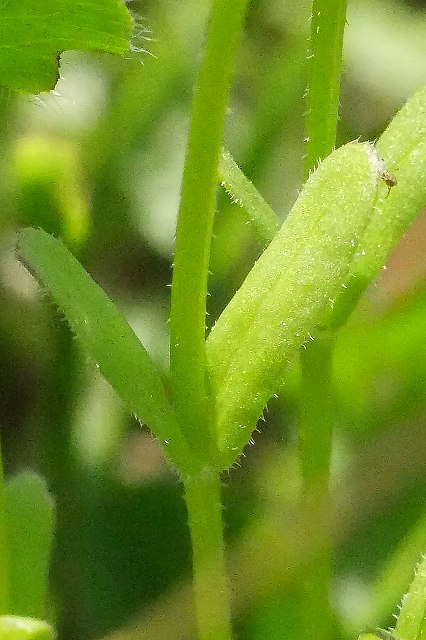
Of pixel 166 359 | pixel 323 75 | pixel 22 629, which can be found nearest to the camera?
pixel 22 629

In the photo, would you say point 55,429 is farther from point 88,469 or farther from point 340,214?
point 340,214

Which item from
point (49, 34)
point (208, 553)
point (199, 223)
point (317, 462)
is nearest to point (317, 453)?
point (317, 462)

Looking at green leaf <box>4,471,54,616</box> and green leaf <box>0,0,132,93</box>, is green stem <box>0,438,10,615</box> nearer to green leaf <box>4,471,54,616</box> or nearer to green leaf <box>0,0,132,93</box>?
green leaf <box>4,471,54,616</box>

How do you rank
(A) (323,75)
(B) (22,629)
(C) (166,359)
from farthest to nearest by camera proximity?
(C) (166,359) < (A) (323,75) < (B) (22,629)

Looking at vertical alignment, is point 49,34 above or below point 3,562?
above

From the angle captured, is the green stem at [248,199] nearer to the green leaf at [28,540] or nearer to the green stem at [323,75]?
the green stem at [323,75]

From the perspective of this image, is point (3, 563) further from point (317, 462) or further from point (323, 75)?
point (323, 75)

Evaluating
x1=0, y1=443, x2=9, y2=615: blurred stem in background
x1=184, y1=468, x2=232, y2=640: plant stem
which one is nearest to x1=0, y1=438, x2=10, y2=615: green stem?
x1=0, y1=443, x2=9, y2=615: blurred stem in background
